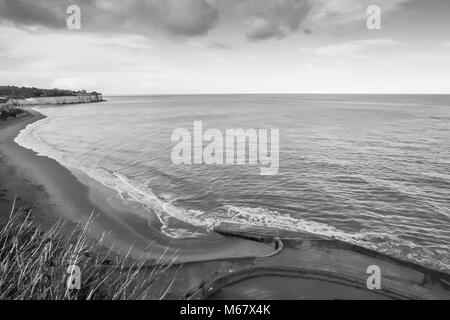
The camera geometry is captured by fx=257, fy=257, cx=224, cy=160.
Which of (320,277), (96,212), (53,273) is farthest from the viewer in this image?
(96,212)

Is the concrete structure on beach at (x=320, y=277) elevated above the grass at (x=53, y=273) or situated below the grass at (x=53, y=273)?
below

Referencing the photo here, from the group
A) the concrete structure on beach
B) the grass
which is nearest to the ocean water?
the concrete structure on beach

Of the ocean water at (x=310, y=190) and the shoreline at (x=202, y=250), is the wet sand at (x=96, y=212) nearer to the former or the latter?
the shoreline at (x=202, y=250)

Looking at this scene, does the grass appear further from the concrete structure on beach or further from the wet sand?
the concrete structure on beach

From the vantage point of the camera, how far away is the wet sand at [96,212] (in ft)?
62.0

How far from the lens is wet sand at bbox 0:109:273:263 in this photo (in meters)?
18.9

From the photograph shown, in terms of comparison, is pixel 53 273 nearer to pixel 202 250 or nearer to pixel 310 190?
pixel 202 250

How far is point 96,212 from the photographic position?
24.0 meters

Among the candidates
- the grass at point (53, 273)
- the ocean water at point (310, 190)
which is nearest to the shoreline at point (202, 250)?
the grass at point (53, 273)

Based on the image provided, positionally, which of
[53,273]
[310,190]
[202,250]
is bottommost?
[202,250]

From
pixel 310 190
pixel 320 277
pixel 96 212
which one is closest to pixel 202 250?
pixel 320 277

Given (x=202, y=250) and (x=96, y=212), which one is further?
(x=96, y=212)
